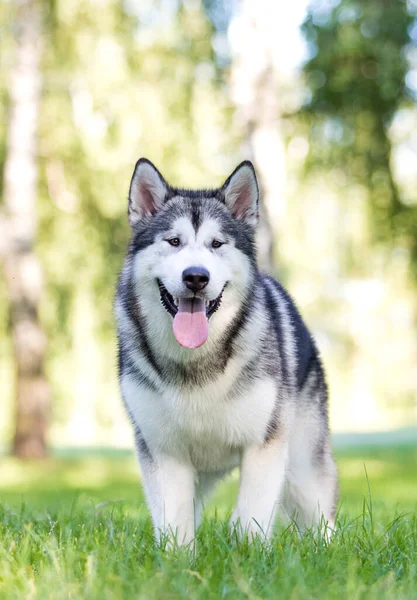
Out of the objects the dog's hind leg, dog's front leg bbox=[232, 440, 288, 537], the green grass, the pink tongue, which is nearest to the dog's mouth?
the pink tongue

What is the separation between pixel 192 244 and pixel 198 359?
1.81 feet

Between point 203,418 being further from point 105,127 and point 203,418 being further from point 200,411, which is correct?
point 105,127

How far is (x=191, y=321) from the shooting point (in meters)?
3.85

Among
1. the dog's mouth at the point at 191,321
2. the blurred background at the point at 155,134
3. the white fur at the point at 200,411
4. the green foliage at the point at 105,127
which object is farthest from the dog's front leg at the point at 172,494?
the green foliage at the point at 105,127

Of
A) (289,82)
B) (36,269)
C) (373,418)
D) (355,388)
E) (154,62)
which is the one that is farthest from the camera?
(355,388)

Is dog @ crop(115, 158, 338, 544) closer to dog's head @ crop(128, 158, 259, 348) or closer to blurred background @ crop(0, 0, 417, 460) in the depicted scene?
dog's head @ crop(128, 158, 259, 348)

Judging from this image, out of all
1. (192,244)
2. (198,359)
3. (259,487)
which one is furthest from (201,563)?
(192,244)

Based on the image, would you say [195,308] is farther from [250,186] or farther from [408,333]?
[408,333]

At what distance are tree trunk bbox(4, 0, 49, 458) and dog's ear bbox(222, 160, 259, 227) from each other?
868cm

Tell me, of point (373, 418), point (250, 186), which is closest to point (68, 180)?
point (250, 186)

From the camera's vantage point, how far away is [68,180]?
1441 centimetres

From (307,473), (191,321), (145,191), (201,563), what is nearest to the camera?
(201,563)

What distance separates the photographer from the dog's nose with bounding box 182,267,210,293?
3.69 metres

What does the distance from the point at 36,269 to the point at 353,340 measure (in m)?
26.7
